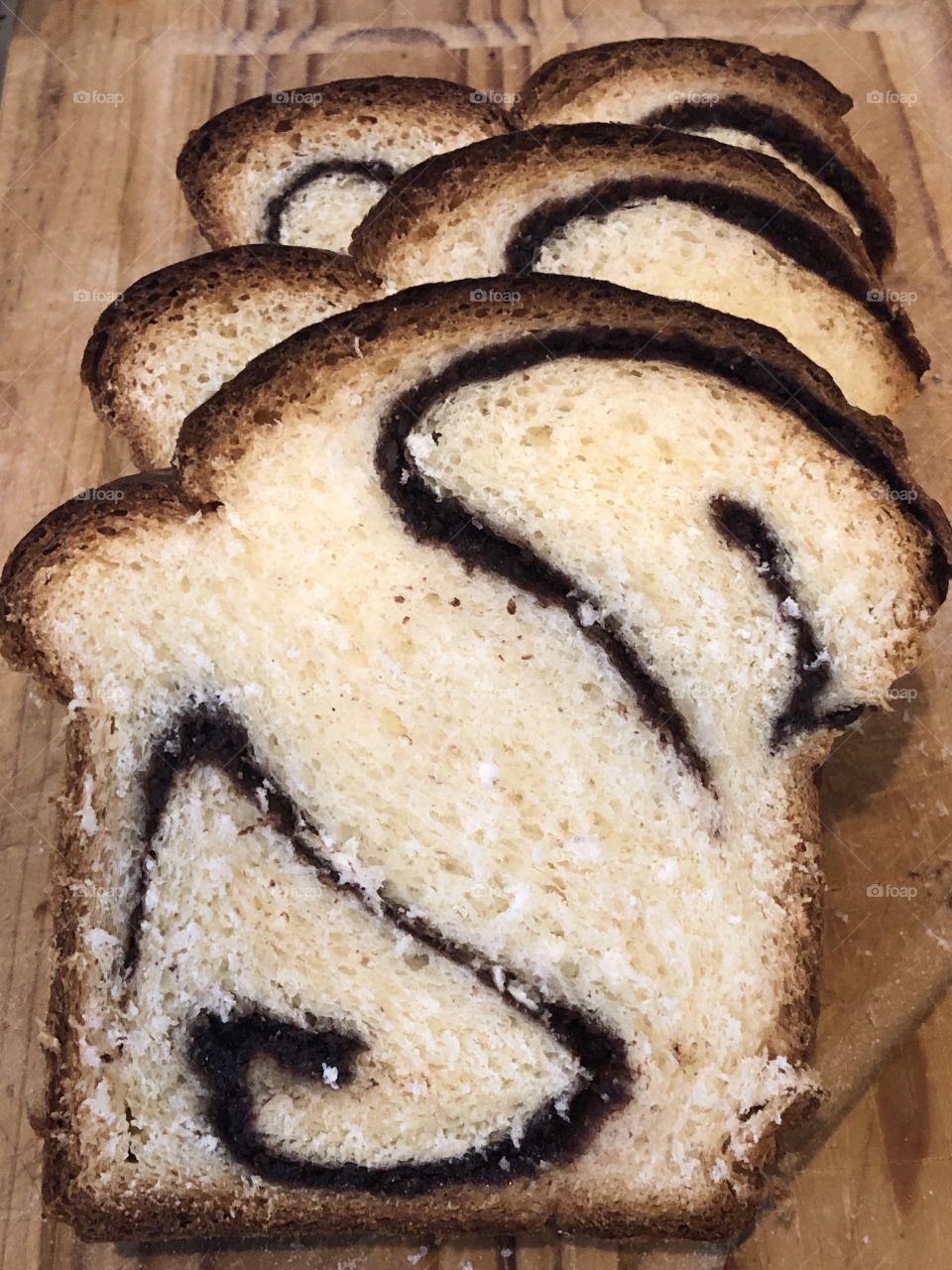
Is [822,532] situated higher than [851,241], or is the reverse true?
[851,241]

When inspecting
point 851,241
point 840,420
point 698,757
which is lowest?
point 698,757

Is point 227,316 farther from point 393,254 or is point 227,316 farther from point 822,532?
point 822,532

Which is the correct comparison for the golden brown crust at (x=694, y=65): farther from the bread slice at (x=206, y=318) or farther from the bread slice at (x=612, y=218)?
the bread slice at (x=206, y=318)

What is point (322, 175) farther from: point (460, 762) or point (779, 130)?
point (460, 762)

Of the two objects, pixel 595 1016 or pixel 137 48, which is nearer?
pixel 595 1016

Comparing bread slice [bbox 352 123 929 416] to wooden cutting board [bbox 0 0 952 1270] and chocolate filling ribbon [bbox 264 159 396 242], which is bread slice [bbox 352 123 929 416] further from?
wooden cutting board [bbox 0 0 952 1270]

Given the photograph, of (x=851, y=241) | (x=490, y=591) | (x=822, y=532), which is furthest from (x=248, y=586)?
(x=851, y=241)

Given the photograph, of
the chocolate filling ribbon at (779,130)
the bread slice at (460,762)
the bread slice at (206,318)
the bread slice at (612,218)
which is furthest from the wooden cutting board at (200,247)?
the bread slice at (612,218)
